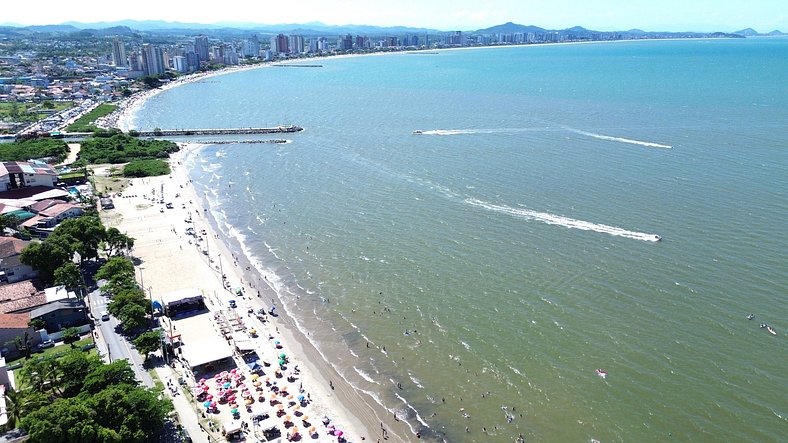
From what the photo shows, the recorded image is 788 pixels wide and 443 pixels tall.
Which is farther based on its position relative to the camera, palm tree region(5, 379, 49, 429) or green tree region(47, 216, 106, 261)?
green tree region(47, 216, 106, 261)

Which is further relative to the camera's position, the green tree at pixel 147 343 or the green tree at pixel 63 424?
the green tree at pixel 147 343

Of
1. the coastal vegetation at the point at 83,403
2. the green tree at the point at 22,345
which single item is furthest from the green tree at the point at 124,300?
the coastal vegetation at the point at 83,403

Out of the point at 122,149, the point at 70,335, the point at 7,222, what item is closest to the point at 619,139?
the point at 70,335

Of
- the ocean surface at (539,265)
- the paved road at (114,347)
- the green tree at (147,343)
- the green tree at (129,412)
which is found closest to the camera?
the green tree at (129,412)

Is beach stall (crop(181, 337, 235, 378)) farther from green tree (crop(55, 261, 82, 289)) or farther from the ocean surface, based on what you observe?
green tree (crop(55, 261, 82, 289))

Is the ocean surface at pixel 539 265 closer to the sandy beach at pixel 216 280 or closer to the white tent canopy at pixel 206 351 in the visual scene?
the sandy beach at pixel 216 280

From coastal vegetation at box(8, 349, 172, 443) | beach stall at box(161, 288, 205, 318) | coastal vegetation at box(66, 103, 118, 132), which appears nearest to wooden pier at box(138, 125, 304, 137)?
coastal vegetation at box(66, 103, 118, 132)

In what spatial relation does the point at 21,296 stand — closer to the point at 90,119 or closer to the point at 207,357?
the point at 207,357
